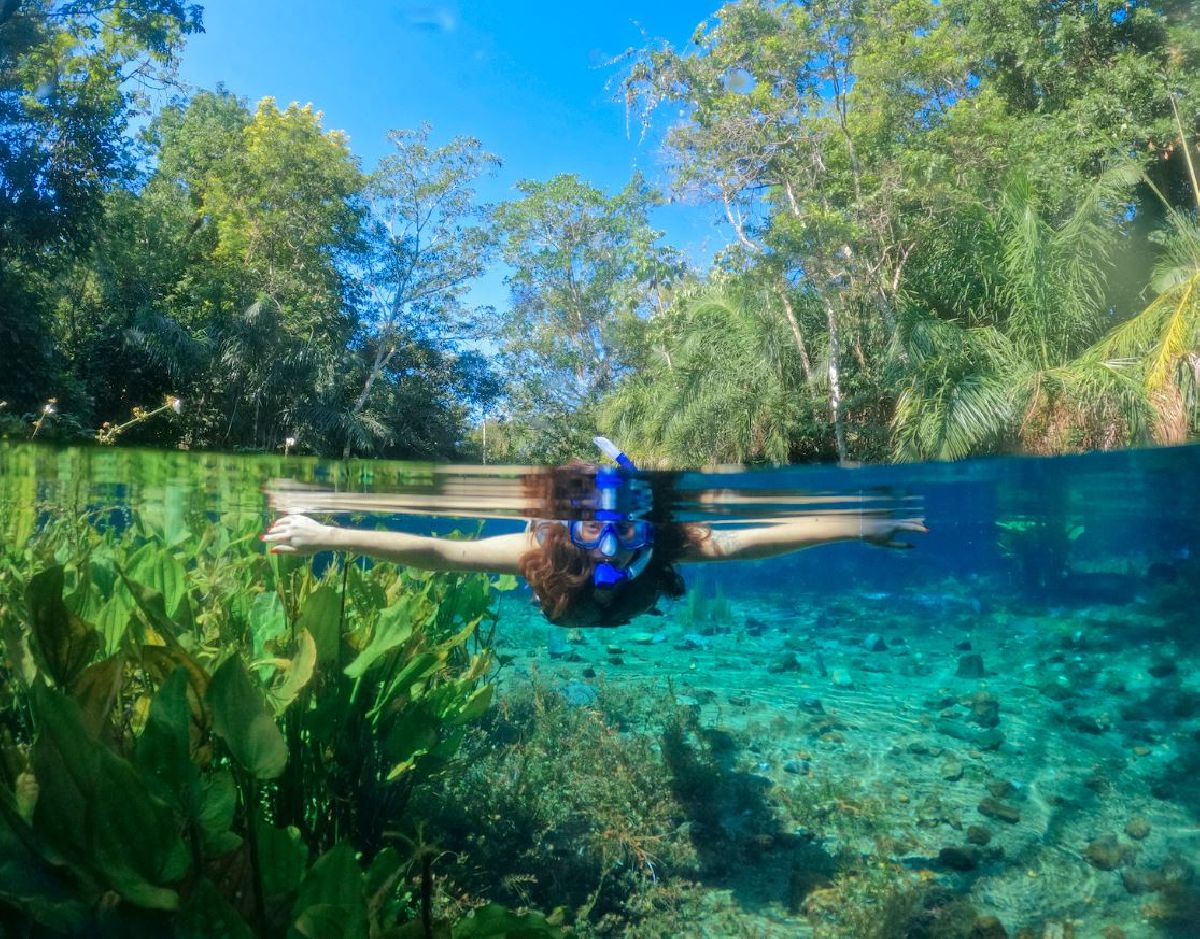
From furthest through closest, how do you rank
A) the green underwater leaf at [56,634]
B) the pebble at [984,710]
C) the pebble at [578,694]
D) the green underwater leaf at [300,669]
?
the pebble at [984,710] → the pebble at [578,694] → the green underwater leaf at [300,669] → the green underwater leaf at [56,634]

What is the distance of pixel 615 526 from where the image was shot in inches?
197

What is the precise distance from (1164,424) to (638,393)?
18.2ft

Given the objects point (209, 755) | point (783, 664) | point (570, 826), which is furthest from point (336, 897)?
point (783, 664)

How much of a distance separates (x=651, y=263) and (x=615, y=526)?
5.50 metres

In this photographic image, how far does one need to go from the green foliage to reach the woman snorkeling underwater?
0.71 m

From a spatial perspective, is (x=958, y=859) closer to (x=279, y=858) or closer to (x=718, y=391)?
(x=279, y=858)

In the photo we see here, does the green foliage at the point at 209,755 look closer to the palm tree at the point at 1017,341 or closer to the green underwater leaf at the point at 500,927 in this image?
the green underwater leaf at the point at 500,927

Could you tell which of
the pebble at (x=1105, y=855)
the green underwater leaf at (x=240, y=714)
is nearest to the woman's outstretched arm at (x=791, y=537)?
the pebble at (x=1105, y=855)

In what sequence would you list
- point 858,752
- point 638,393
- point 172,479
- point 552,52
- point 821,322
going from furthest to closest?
point 821,322 → point 638,393 → point 552,52 → point 172,479 → point 858,752

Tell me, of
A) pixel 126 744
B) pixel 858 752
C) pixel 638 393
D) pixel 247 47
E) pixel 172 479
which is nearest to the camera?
pixel 126 744

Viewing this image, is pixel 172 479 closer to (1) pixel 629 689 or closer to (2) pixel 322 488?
(2) pixel 322 488

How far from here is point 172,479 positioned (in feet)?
20.0

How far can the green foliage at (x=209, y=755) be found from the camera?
62.4 inches

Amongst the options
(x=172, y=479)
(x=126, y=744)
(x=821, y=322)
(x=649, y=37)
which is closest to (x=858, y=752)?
(x=126, y=744)
